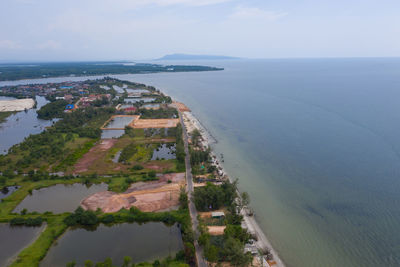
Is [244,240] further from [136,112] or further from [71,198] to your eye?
[136,112]

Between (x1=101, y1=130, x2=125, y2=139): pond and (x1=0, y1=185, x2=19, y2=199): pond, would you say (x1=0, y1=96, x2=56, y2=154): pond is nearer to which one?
(x1=0, y1=185, x2=19, y2=199): pond

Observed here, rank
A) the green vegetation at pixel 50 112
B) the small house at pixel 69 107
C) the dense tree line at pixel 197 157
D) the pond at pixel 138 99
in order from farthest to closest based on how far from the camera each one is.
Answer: the pond at pixel 138 99 → the small house at pixel 69 107 → the green vegetation at pixel 50 112 → the dense tree line at pixel 197 157

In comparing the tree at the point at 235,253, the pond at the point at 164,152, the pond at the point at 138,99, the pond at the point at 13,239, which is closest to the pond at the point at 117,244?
the pond at the point at 13,239

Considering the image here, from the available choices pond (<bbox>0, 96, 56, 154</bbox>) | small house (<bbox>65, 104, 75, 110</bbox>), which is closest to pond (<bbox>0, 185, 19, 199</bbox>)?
pond (<bbox>0, 96, 56, 154</bbox>)

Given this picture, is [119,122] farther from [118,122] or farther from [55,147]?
[55,147]

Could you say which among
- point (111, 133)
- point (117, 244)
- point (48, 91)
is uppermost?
point (48, 91)

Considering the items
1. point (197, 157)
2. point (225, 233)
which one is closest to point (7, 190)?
point (197, 157)

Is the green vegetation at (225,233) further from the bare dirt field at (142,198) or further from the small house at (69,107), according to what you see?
the small house at (69,107)
